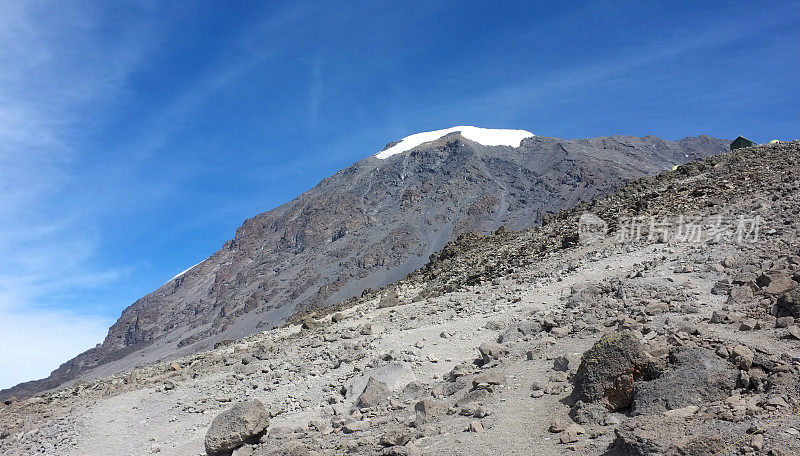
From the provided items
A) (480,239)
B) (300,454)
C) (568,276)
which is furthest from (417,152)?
(300,454)

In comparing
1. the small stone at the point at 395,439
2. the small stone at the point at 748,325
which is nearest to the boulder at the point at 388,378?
the small stone at the point at 395,439

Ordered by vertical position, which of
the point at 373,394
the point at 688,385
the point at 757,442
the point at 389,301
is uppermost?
the point at 389,301

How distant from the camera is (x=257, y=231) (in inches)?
4498

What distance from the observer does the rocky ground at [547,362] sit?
5.55m

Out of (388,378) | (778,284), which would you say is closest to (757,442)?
(778,284)

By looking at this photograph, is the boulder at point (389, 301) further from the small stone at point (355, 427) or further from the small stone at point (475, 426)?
the small stone at point (475, 426)

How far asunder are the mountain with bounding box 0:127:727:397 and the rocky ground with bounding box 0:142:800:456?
5224 cm

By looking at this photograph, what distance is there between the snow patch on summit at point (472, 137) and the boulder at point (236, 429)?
380 ft

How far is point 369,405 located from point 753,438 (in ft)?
18.7

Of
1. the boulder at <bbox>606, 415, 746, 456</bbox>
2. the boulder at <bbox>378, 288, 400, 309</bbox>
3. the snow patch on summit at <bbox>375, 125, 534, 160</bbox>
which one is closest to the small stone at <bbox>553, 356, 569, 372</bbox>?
the boulder at <bbox>606, 415, 746, 456</bbox>

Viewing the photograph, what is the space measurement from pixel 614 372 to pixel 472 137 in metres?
122

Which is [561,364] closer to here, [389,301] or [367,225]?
[389,301]

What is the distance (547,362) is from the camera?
7973 mm

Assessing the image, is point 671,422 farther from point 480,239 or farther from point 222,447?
point 480,239
